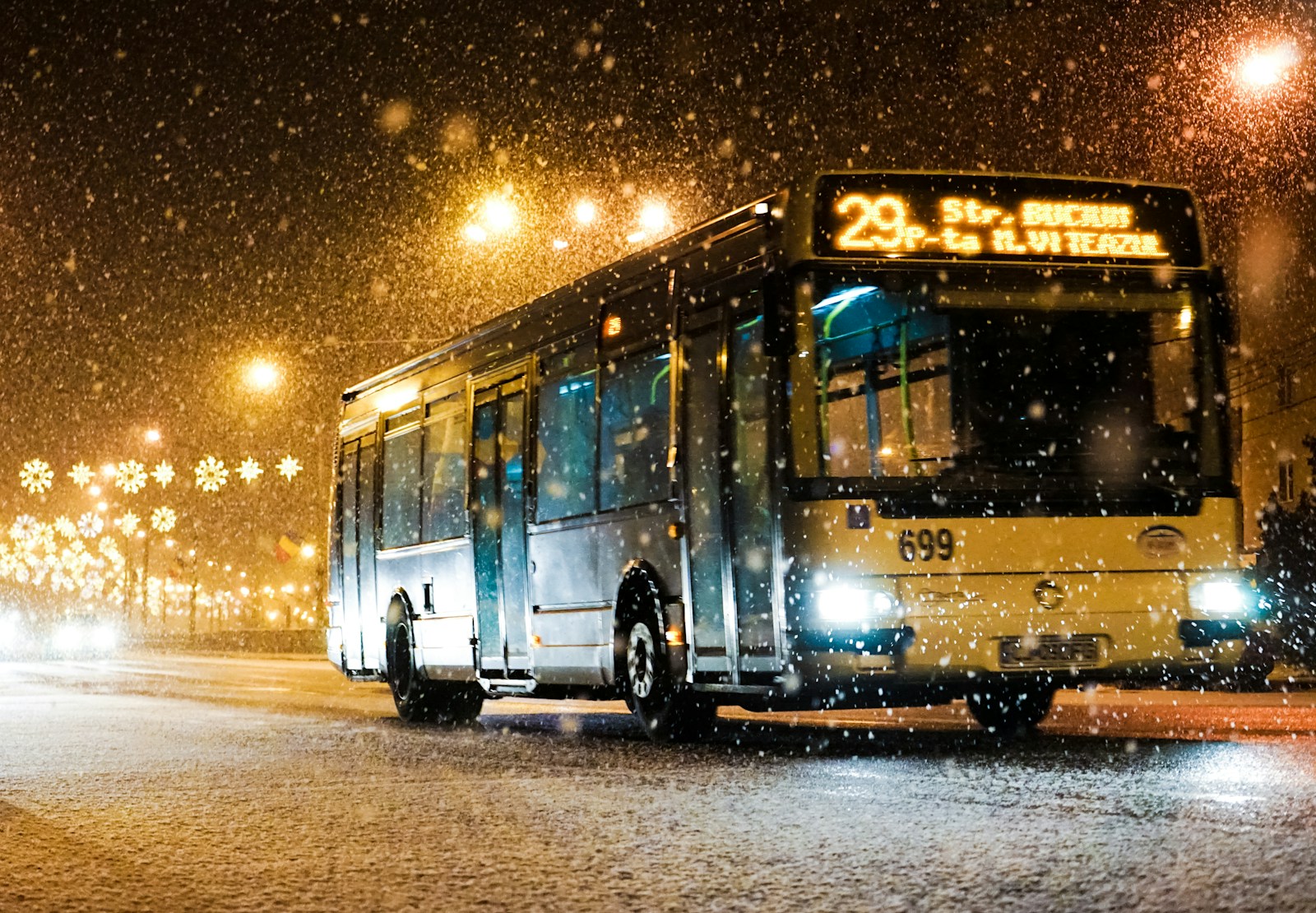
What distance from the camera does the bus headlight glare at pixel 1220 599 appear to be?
1161 cm

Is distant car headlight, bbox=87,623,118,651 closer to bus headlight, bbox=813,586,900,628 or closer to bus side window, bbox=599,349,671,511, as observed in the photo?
bus side window, bbox=599,349,671,511

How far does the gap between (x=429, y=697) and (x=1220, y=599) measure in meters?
8.29

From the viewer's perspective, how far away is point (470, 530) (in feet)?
53.3

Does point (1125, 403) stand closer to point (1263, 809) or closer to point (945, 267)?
point (945, 267)

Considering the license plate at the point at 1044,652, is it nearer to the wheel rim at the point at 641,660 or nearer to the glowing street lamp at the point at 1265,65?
the wheel rim at the point at 641,660

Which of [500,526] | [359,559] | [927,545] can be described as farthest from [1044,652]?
[359,559]

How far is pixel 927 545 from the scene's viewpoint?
445 inches

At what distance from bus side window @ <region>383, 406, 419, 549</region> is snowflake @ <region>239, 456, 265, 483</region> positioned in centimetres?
1951

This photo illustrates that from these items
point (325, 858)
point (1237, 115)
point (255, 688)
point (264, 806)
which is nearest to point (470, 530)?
point (264, 806)

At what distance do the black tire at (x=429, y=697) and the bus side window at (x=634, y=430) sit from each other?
4.53 metres

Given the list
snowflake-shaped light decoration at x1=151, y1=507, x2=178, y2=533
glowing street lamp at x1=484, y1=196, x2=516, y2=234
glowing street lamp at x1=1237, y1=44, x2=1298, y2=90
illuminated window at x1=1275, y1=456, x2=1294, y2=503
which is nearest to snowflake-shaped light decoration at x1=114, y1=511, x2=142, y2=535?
snowflake-shaped light decoration at x1=151, y1=507, x2=178, y2=533

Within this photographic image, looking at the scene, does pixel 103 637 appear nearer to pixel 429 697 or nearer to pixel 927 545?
pixel 429 697

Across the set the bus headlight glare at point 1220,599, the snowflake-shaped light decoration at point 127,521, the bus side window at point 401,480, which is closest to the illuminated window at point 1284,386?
the snowflake-shaped light decoration at point 127,521

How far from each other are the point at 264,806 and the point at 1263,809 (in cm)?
446
